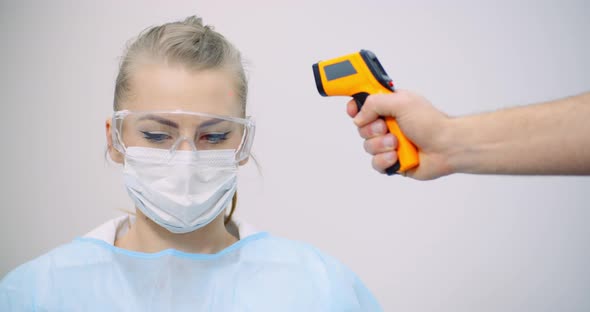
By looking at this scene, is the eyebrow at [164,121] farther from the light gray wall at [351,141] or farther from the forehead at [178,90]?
the light gray wall at [351,141]

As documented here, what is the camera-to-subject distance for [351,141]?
6.86 feet

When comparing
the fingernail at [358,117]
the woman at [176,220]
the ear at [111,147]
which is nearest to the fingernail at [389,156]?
the fingernail at [358,117]

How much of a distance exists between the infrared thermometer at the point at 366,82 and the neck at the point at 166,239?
24.5 inches

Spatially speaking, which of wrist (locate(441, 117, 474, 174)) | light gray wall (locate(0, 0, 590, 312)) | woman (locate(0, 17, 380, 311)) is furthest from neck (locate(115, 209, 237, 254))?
wrist (locate(441, 117, 474, 174))

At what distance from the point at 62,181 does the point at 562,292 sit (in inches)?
83.5

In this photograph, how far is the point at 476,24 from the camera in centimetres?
206

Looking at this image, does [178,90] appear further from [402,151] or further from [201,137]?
A: [402,151]

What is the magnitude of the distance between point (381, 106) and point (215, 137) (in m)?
0.50

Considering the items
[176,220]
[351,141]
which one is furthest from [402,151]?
[351,141]

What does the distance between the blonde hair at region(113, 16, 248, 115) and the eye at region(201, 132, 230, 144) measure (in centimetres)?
15

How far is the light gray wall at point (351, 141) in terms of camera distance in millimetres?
2041

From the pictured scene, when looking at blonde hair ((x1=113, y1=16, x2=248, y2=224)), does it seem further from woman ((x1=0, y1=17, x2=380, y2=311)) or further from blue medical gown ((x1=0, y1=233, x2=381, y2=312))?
blue medical gown ((x1=0, y1=233, x2=381, y2=312))

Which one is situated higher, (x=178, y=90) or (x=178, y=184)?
(x=178, y=90)

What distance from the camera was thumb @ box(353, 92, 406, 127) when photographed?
3.60 ft
